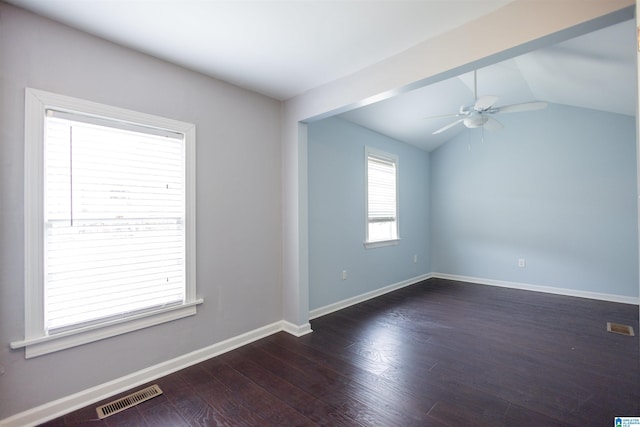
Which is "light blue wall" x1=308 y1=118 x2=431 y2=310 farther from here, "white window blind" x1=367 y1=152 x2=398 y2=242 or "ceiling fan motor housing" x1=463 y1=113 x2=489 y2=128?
"ceiling fan motor housing" x1=463 y1=113 x2=489 y2=128

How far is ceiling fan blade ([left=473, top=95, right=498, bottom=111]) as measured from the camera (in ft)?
9.87

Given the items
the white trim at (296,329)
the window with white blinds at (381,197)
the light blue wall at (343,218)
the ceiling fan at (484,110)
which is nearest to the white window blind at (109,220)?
the white trim at (296,329)

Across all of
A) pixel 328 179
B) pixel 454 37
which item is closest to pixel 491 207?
pixel 328 179

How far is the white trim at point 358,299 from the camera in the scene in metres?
3.78

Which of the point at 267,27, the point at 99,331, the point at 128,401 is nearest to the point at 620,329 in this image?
the point at 267,27

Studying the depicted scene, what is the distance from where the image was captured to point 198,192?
8.70ft

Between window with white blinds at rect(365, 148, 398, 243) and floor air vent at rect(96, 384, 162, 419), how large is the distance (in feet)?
10.4

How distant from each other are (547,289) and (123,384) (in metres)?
5.74

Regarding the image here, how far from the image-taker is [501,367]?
8.25ft

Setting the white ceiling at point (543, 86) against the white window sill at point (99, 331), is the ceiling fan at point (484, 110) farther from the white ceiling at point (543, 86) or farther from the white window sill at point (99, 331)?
the white window sill at point (99, 331)

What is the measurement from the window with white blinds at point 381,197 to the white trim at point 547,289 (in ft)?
5.59

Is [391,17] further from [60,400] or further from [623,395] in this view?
[60,400]

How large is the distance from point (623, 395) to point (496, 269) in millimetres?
3411

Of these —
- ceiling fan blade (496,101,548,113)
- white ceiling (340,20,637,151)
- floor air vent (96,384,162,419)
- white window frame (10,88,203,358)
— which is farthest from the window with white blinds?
white window frame (10,88,203,358)
